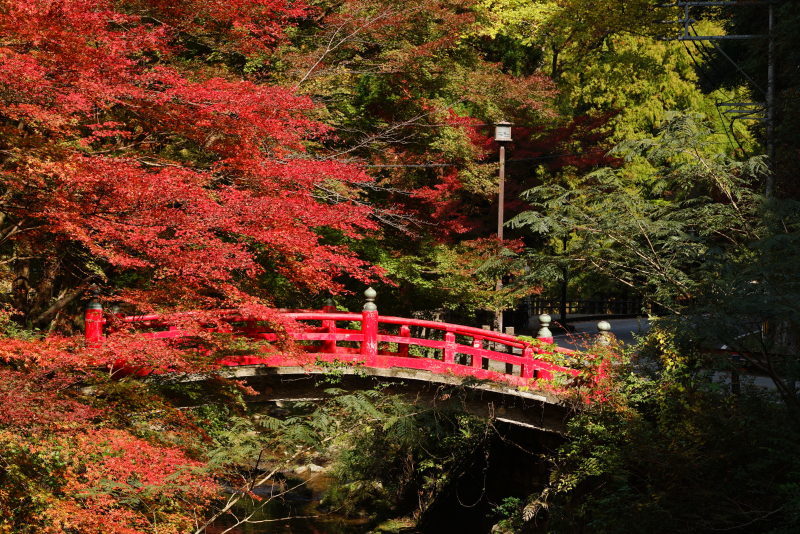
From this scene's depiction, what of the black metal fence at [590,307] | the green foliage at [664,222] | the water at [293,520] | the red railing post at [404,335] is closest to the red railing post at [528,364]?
the green foliage at [664,222]

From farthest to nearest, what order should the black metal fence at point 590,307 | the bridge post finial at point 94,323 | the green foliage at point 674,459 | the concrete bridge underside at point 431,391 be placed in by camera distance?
1. the black metal fence at point 590,307
2. the concrete bridge underside at point 431,391
3. the bridge post finial at point 94,323
4. the green foliage at point 674,459

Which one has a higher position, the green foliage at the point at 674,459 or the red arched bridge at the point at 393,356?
the red arched bridge at the point at 393,356

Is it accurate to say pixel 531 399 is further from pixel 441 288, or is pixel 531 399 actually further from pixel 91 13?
pixel 91 13

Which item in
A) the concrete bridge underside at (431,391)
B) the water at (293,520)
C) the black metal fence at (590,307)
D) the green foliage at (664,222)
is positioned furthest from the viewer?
the black metal fence at (590,307)

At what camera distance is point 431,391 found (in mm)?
14297

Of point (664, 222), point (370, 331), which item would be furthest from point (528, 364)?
point (664, 222)

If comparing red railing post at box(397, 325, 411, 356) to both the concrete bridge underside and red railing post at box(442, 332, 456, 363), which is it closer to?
the concrete bridge underside

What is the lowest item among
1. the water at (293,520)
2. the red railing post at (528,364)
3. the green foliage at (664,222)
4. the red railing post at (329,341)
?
the water at (293,520)

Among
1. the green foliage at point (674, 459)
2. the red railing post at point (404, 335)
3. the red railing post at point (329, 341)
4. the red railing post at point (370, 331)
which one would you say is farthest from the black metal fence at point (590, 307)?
the green foliage at point (674, 459)

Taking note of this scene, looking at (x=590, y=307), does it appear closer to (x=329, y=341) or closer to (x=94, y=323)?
(x=329, y=341)

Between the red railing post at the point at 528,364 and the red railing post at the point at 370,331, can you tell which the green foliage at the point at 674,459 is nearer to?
the red railing post at the point at 528,364

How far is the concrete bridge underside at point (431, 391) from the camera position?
44.0ft

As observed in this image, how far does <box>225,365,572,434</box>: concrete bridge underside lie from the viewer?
13398mm

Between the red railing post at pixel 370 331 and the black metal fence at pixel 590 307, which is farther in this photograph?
the black metal fence at pixel 590 307
